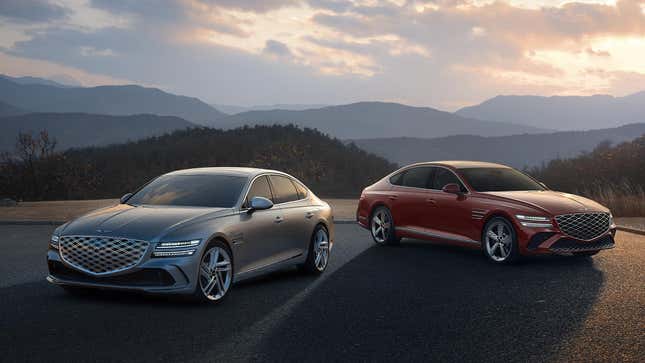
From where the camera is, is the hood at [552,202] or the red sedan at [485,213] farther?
the hood at [552,202]

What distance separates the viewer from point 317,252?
1155 cm

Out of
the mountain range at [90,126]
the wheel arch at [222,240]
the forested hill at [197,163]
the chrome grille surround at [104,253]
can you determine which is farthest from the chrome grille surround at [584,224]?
the mountain range at [90,126]

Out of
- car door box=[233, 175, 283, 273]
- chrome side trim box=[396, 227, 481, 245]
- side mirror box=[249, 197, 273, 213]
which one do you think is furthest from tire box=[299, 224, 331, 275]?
chrome side trim box=[396, 227, 481, 245]

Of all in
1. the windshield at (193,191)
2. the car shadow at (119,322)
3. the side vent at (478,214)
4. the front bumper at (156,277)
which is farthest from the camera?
the side vent at (478,214)

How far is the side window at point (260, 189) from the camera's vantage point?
10125 mm

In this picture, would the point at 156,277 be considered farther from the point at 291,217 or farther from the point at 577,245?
the point at 577,245

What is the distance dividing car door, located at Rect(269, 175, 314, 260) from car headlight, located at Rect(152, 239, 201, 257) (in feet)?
6.65

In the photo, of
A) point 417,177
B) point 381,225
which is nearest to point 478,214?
point 417,177

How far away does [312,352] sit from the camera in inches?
264

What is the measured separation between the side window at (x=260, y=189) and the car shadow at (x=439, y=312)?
137 cm

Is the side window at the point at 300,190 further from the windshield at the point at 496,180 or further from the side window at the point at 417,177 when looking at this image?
the side window at the point at 417,177

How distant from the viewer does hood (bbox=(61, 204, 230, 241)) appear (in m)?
8.49

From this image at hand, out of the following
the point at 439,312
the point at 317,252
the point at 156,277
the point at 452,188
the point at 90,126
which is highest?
the point at 90,126

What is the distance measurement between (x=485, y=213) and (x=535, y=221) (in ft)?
2.99
